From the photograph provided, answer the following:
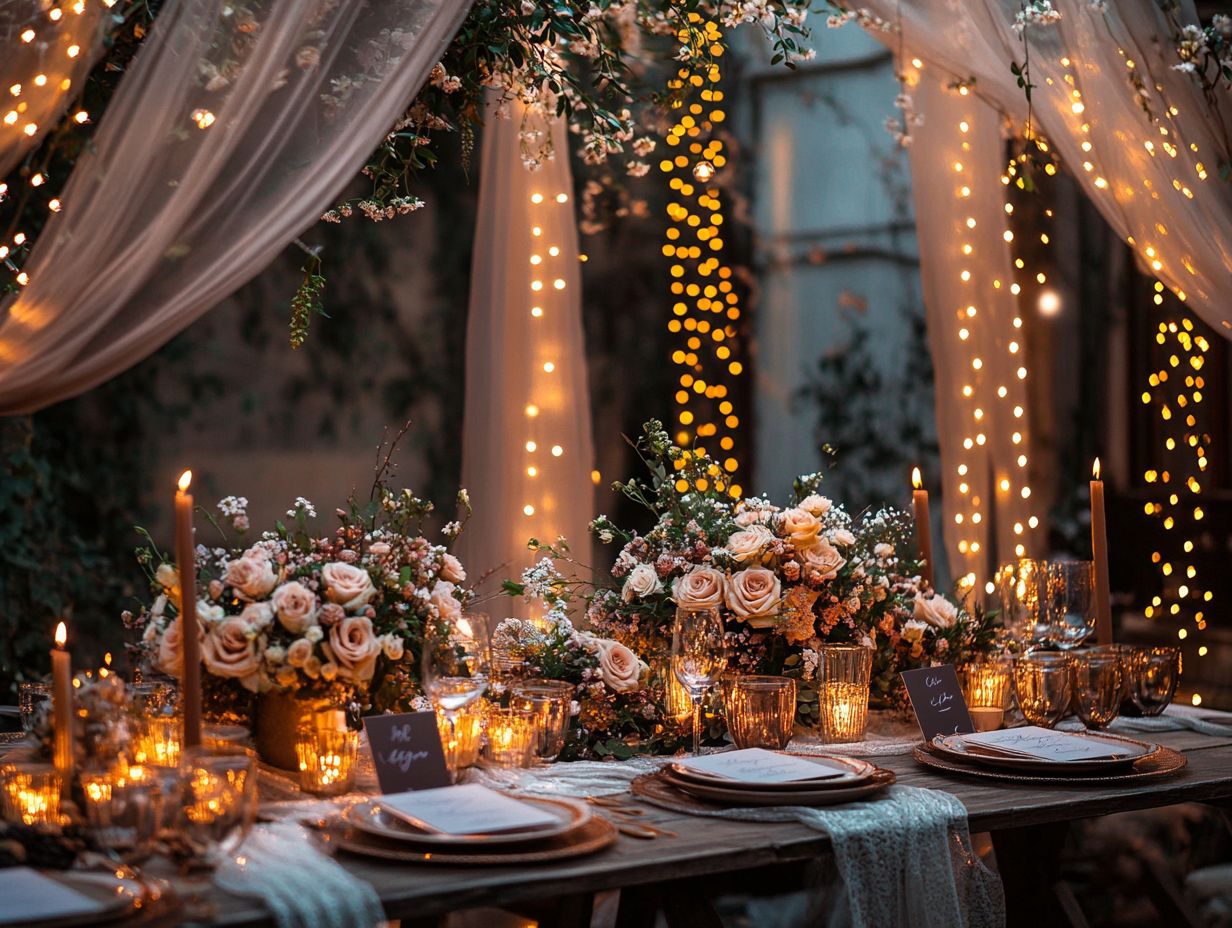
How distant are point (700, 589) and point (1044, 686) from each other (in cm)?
56

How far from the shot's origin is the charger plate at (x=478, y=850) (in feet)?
4.82

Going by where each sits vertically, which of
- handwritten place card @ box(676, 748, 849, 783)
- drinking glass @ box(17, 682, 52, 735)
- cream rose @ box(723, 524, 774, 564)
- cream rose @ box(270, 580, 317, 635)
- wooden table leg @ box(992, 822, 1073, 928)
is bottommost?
wooden table leg @ box(992, 822, 1073, 928)

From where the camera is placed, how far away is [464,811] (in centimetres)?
159

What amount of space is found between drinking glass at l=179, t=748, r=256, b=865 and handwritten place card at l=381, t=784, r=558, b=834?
19cm

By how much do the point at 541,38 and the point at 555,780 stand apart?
142 cm

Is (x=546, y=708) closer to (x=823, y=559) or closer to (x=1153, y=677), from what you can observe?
(x=823, y=559)

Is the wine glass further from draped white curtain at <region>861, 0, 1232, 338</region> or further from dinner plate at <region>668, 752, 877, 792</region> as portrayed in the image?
draped white curtain at <region>861, 0, 1232, 338</region>

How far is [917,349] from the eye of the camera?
4.57 m

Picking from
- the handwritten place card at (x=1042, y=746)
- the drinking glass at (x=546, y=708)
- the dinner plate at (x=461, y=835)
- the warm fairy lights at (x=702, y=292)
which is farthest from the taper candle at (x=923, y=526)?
the warm fairy lights at (x=702, y=292)

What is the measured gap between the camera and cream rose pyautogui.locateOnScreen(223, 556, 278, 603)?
1837 mm

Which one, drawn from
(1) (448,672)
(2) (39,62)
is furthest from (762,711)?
(2) (39,62)

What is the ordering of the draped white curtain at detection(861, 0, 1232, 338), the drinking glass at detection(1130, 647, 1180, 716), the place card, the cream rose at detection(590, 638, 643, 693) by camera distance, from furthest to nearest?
the draped white curtain at detection(861, 0, 1232, 338) < the drinking glass at detection(1130, 647, 1180, 716) < the cream rose at detection(590, 638, 643, 693) < the place card

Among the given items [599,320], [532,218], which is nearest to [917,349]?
[599,320]

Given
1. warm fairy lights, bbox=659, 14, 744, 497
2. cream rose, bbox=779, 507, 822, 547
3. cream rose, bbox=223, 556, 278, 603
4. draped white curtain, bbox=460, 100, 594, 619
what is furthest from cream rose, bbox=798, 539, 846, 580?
warm fairy lights, bbox=659, 14, 744, 497
